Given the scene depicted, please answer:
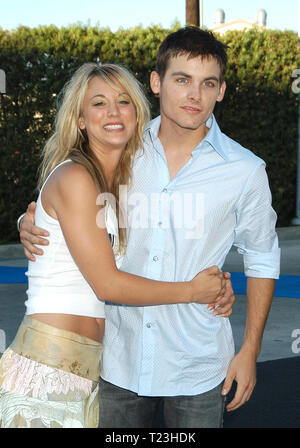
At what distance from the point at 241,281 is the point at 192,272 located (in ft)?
20.9

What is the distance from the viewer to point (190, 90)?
293cm

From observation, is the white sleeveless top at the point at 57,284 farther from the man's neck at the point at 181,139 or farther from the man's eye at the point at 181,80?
the man's eye at the point at 181,80

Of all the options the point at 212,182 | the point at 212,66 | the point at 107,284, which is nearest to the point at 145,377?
the point at 107,284

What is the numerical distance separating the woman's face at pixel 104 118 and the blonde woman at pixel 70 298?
0.17 metres

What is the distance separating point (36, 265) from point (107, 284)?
11.6 inches

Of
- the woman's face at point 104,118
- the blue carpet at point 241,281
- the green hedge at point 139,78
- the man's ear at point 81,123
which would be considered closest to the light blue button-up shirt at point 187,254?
the woman's face at point 104,118

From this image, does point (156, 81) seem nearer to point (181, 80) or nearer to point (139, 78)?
point (181, 80)

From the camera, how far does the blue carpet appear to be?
28.3 feet

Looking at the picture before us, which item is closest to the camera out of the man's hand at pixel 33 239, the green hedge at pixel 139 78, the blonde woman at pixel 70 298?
the blonde woman at pixel 70 298

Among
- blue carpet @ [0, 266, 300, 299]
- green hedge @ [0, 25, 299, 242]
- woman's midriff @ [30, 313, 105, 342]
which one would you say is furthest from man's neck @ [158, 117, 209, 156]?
green hedge @ [0, 25, 299, 242]

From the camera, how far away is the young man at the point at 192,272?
9.36 feet

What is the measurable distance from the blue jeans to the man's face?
1.08 metres
